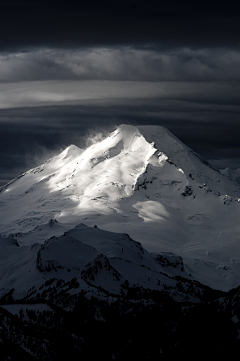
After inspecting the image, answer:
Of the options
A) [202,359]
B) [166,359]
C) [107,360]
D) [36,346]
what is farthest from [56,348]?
[202,359]

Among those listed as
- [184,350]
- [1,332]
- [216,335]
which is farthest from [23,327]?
[216,335]

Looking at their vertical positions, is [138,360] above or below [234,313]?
below

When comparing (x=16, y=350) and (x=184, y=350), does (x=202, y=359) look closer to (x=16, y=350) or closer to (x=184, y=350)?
(x=184, y=350)

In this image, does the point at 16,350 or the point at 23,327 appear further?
the point at 23,327

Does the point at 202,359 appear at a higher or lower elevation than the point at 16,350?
lower

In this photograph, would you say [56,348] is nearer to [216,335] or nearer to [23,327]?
[23,327]

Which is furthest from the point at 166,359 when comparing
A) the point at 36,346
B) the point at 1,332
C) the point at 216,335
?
the point at 1,332

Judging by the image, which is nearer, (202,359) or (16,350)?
(16,350)
